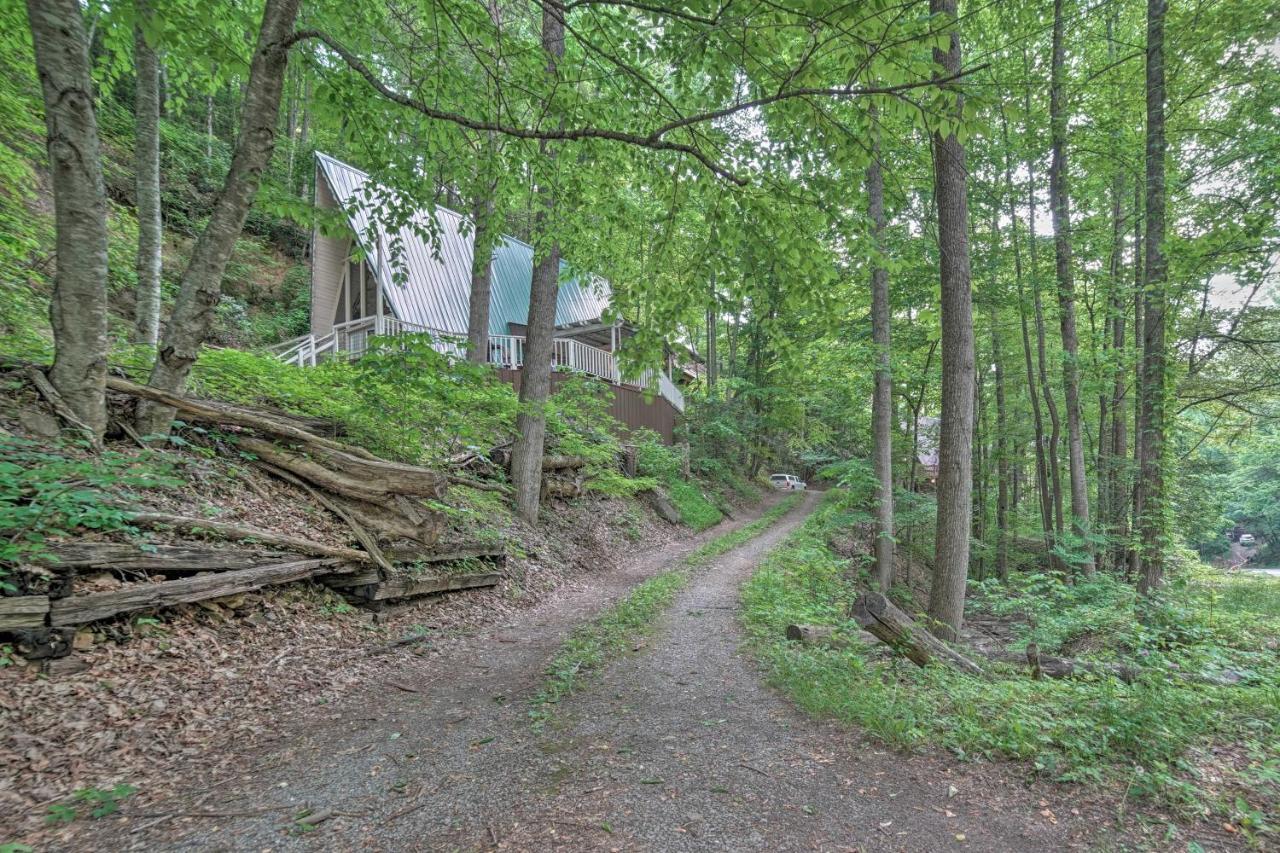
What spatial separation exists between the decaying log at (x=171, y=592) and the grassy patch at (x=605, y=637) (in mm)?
2471

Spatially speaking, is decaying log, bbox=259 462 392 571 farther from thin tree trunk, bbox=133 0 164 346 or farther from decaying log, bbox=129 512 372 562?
thin tree trunk, bbox=133 0 164 346

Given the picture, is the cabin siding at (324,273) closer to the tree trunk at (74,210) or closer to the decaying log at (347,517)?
the decaying log at (347,517)

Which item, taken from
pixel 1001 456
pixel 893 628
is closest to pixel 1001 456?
pixel 1001 456

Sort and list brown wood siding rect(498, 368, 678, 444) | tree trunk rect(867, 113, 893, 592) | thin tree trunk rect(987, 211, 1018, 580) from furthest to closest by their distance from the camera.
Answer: brown wood siding rect(498, 368, 678, 444)
thin tree trunk rect(987, 211, 1018, 580)
tree trunk rect(867, 113, 893, 592)

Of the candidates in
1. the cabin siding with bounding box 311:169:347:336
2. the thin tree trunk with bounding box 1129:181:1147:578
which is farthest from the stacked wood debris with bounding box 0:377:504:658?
the cabin siding with bounding box 311:169:347:336

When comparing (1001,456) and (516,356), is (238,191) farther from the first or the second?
(1001,456)

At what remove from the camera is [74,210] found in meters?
4.10

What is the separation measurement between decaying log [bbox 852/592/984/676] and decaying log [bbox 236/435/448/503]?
4.74 m

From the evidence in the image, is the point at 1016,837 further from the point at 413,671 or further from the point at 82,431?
the point at 82,431

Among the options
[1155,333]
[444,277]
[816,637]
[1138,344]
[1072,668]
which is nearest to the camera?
[1072,668]

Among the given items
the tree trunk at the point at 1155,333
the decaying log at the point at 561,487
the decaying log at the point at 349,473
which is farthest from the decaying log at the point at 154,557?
the tree trunk at the point at 1155,333

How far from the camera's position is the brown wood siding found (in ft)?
57.2

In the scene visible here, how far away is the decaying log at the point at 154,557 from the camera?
A: 11.4ft

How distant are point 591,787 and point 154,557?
3.49m
